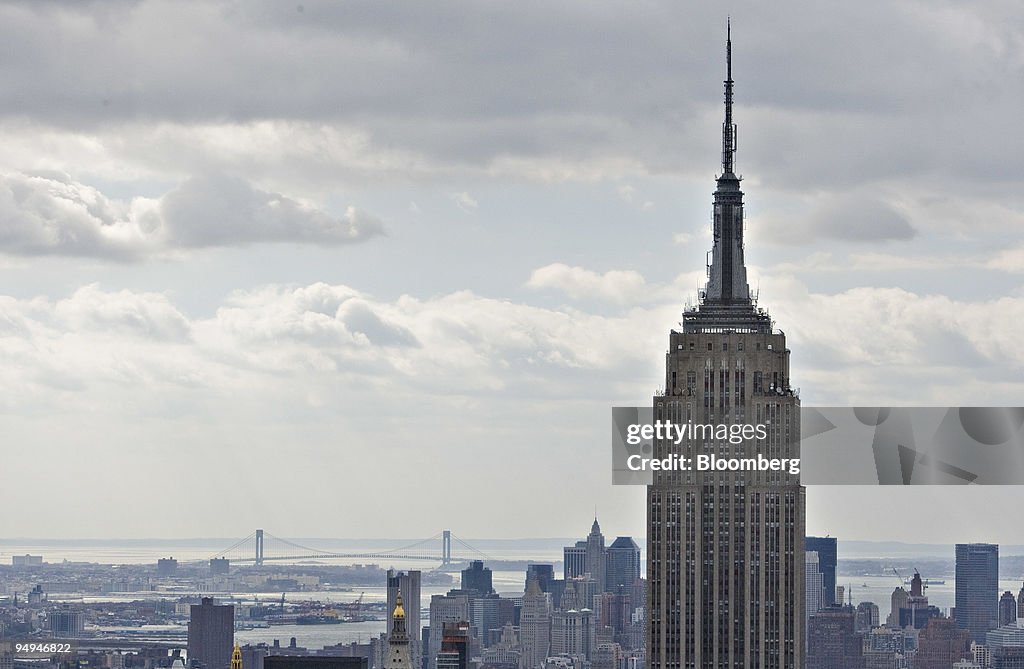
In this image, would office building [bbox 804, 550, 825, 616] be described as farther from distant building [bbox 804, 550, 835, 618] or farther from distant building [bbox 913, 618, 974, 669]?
distant building [bbox 913, 618, 974, 669]

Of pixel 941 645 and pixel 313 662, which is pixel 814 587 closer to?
pixel 313 662

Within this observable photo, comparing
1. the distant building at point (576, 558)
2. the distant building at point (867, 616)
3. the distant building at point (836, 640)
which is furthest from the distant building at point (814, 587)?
the distant building at point (867, 616)

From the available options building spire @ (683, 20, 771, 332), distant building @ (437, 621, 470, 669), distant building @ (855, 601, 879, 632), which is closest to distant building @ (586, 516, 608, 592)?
distant building @ (437, 621, 470, 669)

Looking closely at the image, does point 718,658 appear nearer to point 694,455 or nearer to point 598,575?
point 694,455

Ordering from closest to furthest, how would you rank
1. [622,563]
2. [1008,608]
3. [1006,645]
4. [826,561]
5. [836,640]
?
1. [826,561]
2. [622,563]
3. [836,640]
4. [1006,645]
5. [1008,608]

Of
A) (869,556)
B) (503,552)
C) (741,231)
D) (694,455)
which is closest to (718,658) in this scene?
(694,455)

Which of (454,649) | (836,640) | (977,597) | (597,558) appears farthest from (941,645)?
(454,649)
